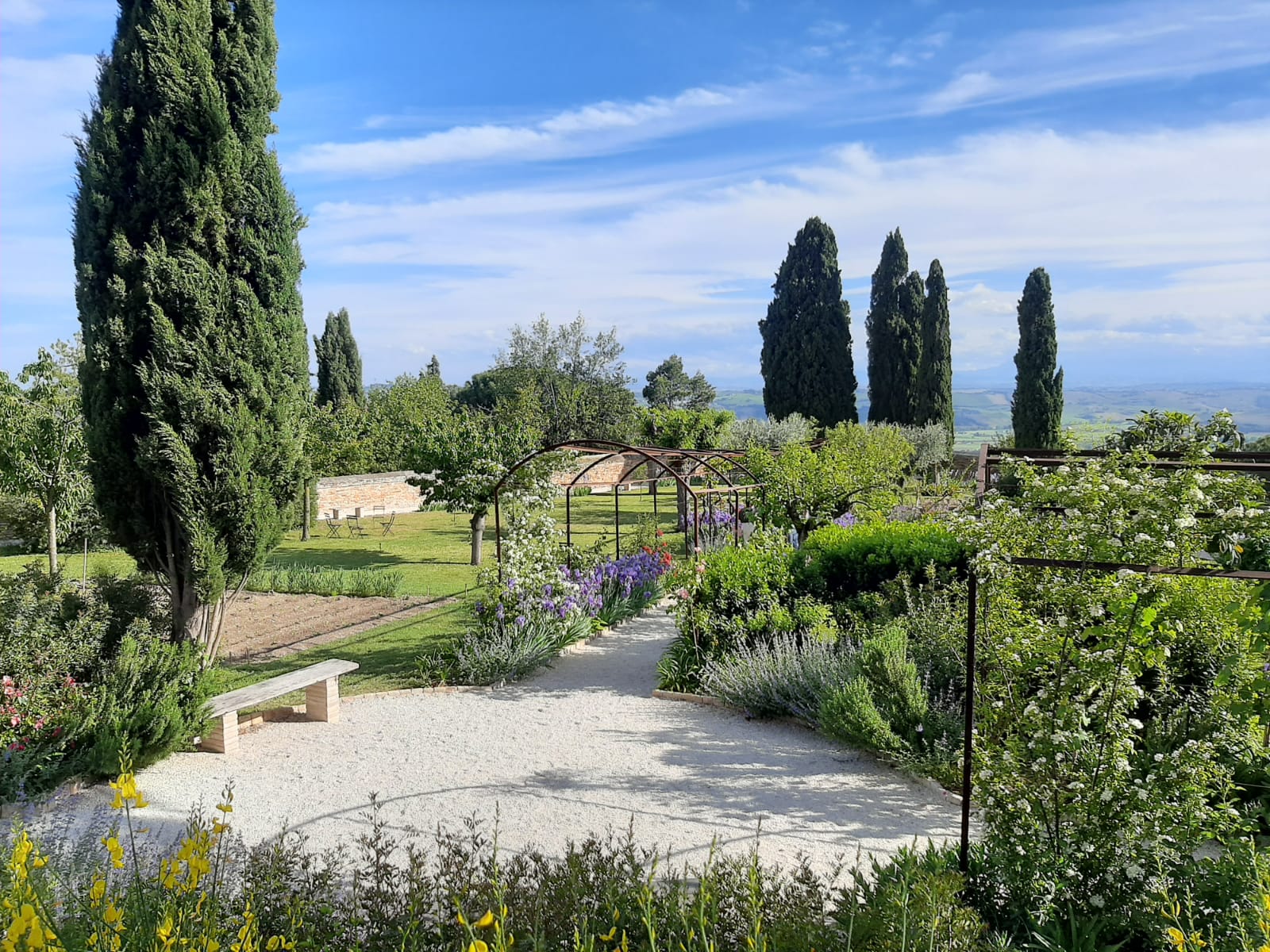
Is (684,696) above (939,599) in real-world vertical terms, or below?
below

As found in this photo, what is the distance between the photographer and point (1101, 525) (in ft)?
10.5

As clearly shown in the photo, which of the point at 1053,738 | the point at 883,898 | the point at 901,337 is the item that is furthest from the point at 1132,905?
the point at 901,337

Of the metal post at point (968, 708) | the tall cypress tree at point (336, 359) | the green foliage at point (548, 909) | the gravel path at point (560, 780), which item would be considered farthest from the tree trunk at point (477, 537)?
the tall cypress tree at point (336, 359)

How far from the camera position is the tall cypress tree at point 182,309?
261 inches

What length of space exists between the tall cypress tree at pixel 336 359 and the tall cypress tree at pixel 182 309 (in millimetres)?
28772

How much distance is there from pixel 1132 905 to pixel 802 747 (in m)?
2.77

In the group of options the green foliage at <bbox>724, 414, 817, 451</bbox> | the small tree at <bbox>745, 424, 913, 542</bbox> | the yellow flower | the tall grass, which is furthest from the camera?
the green foliage at <bbox>724, 414, 817, 451</bbox>

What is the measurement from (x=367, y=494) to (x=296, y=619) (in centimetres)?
1449

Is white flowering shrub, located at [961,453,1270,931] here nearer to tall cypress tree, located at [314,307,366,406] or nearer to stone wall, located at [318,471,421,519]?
stone wall, located at [318,471,421,519]

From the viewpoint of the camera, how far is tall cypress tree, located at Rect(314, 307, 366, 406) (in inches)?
1395

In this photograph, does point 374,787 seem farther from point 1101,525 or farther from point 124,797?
point 1101,525

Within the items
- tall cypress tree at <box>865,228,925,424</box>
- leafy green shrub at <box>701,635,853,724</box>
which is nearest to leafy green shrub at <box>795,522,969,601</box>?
leafy green shrub at <box>701,635,853,724</box>

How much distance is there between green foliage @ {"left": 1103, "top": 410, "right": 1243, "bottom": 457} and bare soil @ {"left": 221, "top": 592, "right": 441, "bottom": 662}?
7.68 m

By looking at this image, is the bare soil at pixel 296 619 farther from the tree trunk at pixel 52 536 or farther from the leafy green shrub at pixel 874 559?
the leafy green shrub at pixel 874 559
